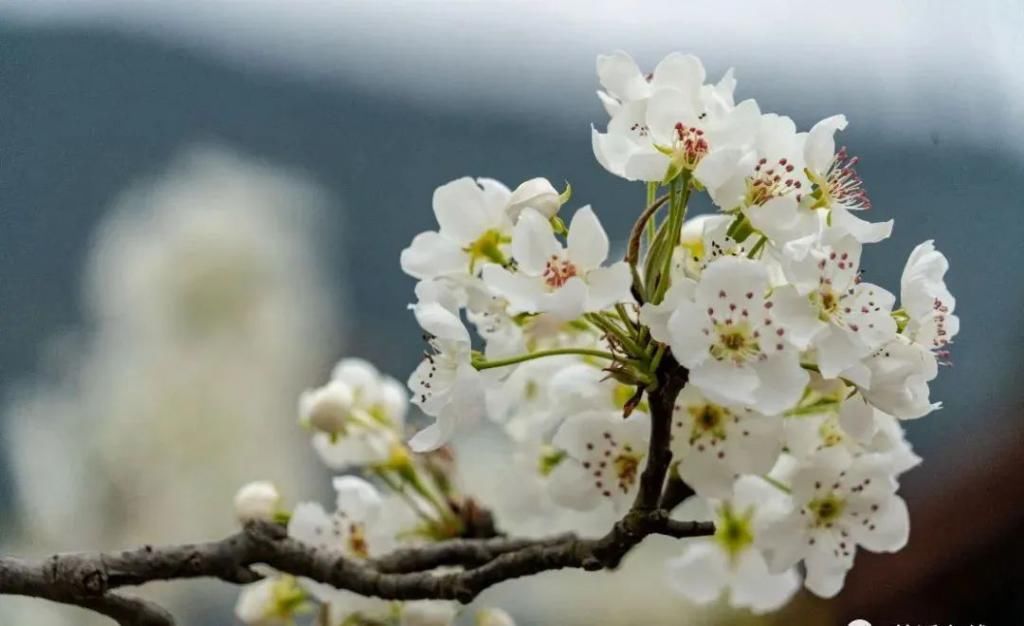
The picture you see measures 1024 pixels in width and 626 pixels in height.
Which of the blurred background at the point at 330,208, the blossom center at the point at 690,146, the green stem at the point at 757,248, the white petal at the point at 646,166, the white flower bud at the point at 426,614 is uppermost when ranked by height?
the blurred background at the point at 330,208

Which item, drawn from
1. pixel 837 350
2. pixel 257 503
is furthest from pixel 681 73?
pixel 257 503

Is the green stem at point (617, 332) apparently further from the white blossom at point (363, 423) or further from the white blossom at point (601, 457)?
the white blossom at point (363, 423)

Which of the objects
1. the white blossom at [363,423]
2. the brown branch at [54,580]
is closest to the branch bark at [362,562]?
the brown branch at [54,580]

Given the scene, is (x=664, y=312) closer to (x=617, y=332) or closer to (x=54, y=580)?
(x=617, y=332)

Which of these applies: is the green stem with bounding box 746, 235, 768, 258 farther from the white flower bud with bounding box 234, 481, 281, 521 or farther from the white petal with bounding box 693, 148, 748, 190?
the white flower bud with bounding box 234, 481, 281, 521

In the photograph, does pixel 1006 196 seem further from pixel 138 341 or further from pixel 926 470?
pixel 138 341

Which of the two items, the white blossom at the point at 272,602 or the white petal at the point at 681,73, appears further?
the white blossom at the point at 272,602

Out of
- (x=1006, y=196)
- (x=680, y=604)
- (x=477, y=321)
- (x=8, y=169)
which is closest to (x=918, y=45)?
(x=1006, y=196)
